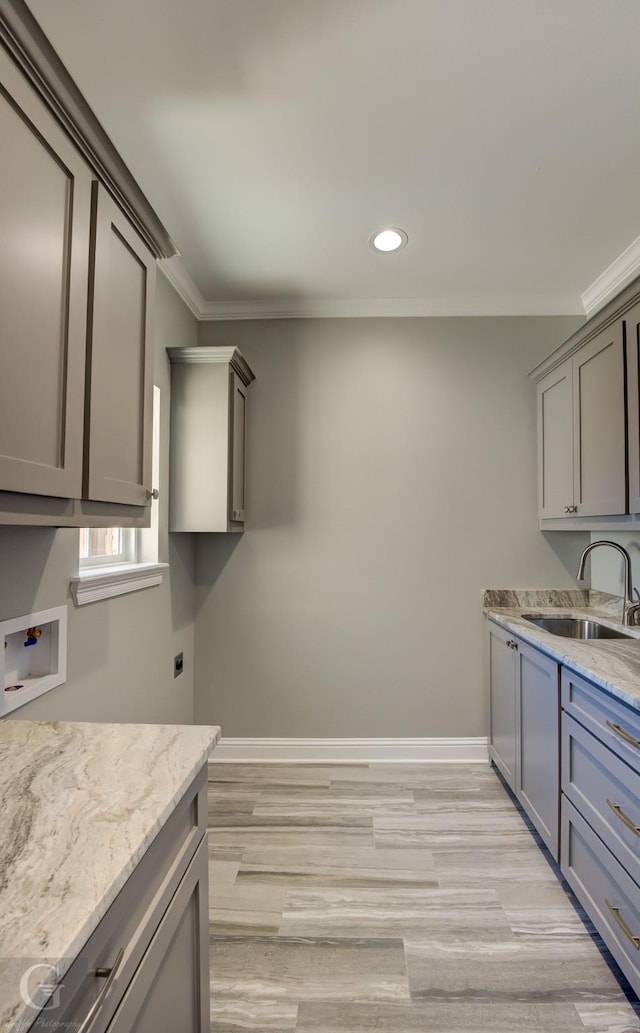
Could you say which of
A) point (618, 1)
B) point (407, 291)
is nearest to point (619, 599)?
point (407, 291)

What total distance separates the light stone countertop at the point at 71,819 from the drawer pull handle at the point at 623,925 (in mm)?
1263

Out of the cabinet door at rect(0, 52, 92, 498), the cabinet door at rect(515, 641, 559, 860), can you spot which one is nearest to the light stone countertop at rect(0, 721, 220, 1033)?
the cabinet door at rect(0, 52, 92, 498)

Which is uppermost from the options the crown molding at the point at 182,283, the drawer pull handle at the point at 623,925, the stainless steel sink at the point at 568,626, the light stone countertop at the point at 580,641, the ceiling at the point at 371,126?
the ceiling at the point at 371,126

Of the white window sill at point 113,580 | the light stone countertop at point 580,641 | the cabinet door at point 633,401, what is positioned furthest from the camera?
the cabinet door at point 633,401

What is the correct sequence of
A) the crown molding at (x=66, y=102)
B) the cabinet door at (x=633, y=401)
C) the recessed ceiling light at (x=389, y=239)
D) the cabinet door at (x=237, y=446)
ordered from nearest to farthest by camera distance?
the crown molding at (x=66, y=102), the cabinet door at (x=633, y=401), the recessed ceiling light at (x=389, y=239), the cabinet door at (x=237, y=446)

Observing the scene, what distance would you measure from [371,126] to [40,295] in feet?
4.39

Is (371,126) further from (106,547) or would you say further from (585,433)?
(106,547)

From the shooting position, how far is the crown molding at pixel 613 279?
8.23 feet

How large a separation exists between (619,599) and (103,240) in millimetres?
2741

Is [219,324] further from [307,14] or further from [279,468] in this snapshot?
[307,14]

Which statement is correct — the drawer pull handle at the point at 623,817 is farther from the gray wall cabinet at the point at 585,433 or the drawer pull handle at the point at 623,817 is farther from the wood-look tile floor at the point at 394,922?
the gray wall cabinet at the point at 585,433

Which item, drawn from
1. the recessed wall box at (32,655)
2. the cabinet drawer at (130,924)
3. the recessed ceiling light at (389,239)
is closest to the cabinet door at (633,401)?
the recessed ceiling light at (389,239)

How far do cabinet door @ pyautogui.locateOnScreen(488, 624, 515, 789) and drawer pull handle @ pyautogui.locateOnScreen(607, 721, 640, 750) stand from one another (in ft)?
3.09

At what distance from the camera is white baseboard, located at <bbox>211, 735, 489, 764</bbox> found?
3.02 m
